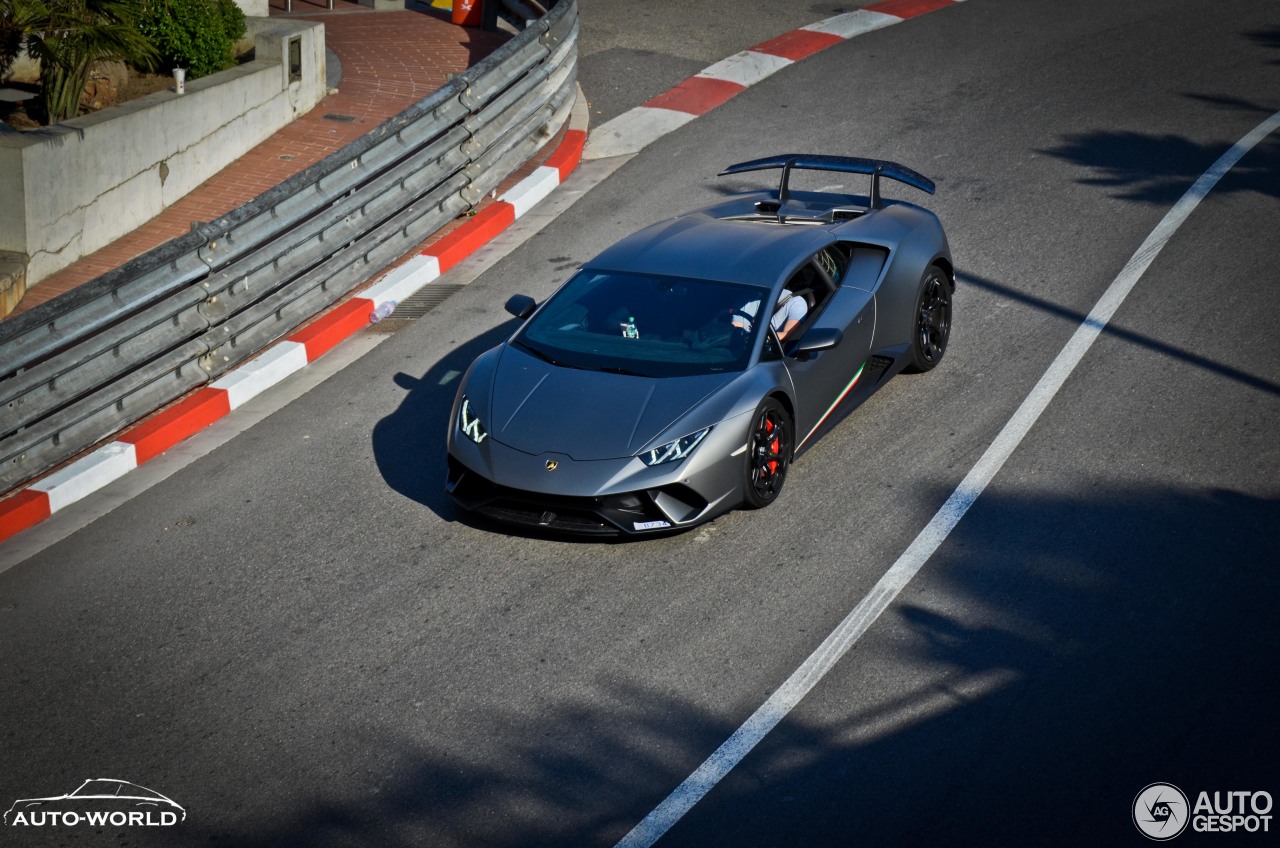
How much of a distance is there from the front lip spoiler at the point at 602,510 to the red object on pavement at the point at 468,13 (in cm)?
1213

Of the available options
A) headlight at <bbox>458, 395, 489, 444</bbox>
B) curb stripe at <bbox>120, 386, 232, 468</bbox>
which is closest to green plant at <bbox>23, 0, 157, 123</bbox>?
curb stripe at <bbox>120, 386, 232, 468</bbox>

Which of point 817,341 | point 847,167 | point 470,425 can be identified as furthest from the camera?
point 847,167

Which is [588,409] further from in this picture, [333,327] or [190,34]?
[190,34]

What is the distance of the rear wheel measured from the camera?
7180 millimetres

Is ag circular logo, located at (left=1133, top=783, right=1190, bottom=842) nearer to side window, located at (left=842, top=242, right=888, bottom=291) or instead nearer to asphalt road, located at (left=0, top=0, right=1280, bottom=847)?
asphalt road, located at (left=0, top=0, right=1280, bottom=847)

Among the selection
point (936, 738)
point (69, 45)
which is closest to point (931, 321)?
point (936, 738)

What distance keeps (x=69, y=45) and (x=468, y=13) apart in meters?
6.81

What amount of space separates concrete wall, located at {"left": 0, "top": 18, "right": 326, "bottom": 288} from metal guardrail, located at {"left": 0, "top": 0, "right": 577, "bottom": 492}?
2650 mm

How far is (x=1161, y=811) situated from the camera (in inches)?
201

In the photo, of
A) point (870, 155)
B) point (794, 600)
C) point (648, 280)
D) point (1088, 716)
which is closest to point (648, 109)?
point (870, 155)

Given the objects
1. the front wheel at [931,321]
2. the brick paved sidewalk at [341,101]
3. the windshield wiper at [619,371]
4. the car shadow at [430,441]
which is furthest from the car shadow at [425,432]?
the brick paved sidewalk at [341,101]

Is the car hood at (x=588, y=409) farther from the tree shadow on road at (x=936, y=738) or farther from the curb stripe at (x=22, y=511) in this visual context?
the curb stripe at (x=22, y=511)

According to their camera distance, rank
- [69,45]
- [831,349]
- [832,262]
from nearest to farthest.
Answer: [831,349] < [832,262] < [69,45]

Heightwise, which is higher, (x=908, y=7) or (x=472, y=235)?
(x=908, y=7)
